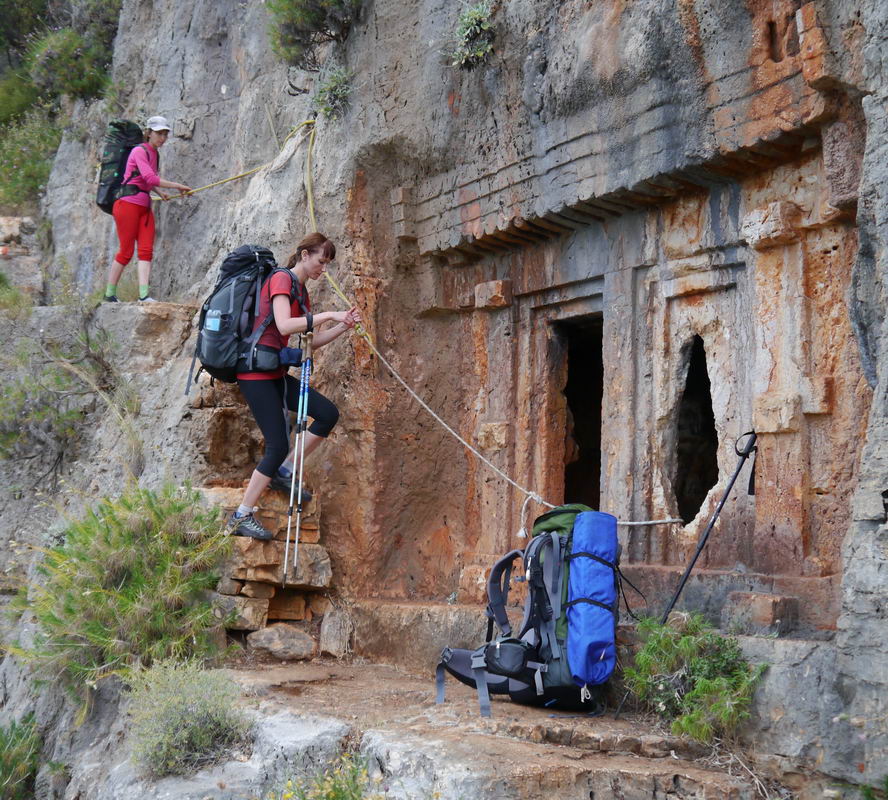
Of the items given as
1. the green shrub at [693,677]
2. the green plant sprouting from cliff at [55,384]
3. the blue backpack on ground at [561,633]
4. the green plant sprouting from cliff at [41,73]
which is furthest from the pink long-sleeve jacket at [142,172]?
the green shrub at [693,677]

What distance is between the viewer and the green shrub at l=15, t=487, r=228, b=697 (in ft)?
22.7

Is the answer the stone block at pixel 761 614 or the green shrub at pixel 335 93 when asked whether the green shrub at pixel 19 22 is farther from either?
the stone block at pixel 761 614

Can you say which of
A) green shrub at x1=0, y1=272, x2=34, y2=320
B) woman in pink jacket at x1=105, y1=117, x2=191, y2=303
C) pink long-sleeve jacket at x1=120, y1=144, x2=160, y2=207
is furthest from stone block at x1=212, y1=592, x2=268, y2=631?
pink long-sleeve jacket at x1=120, y1=144, x2=160, y2=207

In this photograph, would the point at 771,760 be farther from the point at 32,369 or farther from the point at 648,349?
the point at 32,369

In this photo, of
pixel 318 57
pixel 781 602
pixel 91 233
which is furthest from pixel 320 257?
pixel 91 233

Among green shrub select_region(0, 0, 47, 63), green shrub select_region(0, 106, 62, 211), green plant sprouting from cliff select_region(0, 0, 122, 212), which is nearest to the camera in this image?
green plant sprouting from cliff select_region(0, 0, 122, 212)

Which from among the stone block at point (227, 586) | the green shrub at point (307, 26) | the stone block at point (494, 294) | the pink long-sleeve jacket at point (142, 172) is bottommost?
the stone block at point (227, 586)

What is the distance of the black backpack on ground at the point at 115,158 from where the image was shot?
10531 millimetres

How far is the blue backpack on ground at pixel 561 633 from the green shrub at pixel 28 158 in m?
11.6

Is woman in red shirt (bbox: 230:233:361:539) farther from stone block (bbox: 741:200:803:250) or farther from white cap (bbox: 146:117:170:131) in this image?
white cap (bbox: 146:117:170:131)

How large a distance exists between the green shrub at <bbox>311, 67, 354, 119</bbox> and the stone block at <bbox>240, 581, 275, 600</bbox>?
3.85m

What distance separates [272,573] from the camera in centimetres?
751

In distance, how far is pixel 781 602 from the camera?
5.57m

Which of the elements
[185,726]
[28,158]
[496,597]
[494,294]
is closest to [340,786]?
[185,726]
